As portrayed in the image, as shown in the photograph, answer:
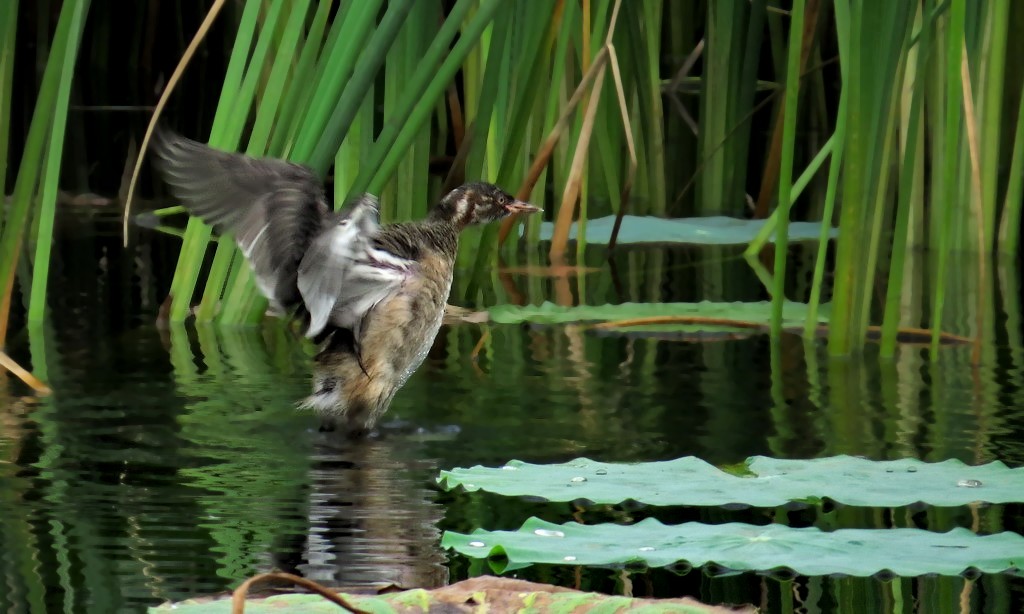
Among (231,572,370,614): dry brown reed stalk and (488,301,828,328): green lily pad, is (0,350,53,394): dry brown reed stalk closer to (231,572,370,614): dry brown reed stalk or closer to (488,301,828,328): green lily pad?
(488,301,828,328): green lily pad

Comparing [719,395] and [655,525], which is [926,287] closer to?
[719,395]

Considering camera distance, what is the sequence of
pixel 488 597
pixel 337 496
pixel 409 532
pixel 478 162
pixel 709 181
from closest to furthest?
pixel 488 597
pixel 409 532
pixel 337 496
pixel 478 162
pixel 709 181

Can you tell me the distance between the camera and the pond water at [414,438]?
2.70m

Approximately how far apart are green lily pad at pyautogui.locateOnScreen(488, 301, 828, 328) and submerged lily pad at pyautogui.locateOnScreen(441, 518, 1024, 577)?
2.37 meters

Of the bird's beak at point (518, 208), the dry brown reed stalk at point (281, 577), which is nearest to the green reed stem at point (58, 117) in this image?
the bird's beak at point (518, 208)

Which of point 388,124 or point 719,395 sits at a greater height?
point 388,124

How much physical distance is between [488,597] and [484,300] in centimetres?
373

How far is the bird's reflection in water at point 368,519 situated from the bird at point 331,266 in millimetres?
138

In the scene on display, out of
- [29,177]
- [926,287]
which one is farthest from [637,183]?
[29,177]

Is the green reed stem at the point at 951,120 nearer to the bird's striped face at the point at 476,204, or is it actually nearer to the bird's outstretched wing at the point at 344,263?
the bird's striped face at the point at 476,204

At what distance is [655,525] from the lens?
2793mm

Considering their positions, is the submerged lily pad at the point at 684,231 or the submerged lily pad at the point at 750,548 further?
the submerged lily pad at the point at 684,231

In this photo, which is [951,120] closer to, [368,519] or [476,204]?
[476,204]

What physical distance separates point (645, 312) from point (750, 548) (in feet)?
9.06
